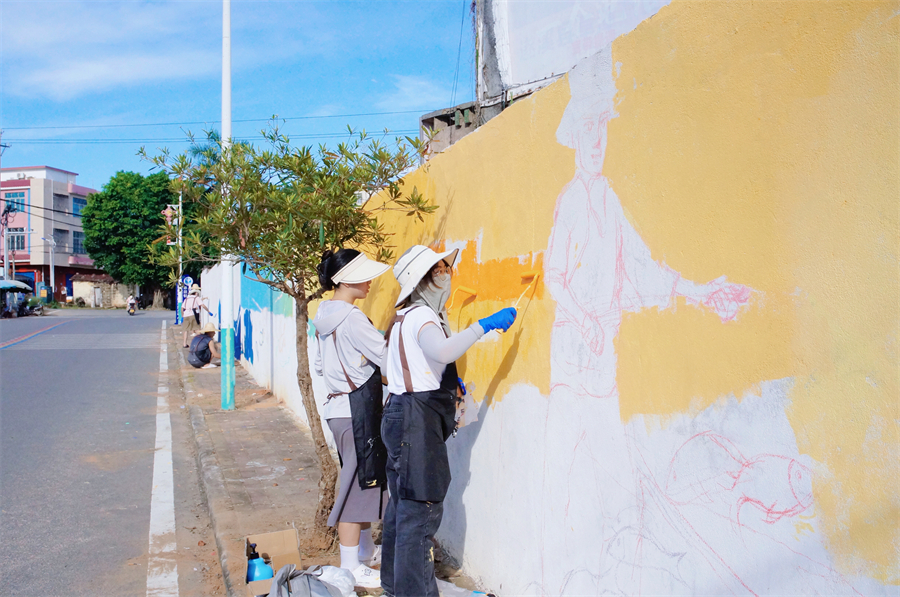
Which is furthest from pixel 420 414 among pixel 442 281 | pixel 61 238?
pixel 61 238

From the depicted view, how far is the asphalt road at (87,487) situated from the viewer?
4469mm

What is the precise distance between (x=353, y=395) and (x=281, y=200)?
129cm

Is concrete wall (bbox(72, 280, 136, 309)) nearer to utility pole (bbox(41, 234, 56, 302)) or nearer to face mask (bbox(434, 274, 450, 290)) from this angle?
utility pole (bbox(41, 234, 56, 302))

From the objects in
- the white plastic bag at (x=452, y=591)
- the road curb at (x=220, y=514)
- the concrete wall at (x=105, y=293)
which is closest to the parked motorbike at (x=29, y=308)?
the concrete wall at (x=105, y=293)

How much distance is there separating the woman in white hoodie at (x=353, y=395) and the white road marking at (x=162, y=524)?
4.46ft

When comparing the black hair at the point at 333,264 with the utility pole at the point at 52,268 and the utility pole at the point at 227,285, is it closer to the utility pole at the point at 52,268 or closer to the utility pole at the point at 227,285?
the utility pole at the point at 227,285

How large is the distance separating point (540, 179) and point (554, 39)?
8734 millimetres

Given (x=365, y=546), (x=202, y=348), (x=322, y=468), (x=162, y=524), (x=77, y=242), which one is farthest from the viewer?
(x=77, y=242)

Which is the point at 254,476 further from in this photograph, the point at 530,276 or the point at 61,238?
the point at 61,238

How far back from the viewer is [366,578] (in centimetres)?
370

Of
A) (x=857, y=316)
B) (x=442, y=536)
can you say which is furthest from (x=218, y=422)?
(x=857, y=316)

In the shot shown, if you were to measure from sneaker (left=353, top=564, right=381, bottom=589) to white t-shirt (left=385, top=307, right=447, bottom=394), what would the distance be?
126 cm

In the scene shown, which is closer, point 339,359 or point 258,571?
point 258,571

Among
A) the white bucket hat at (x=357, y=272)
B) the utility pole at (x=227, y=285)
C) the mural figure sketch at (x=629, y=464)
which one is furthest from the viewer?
the utility pole at (x=227, y=285)
